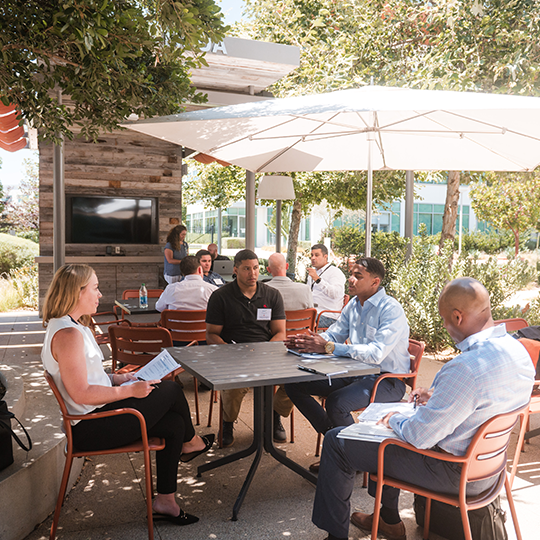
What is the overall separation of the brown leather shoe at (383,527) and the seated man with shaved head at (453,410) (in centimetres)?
38

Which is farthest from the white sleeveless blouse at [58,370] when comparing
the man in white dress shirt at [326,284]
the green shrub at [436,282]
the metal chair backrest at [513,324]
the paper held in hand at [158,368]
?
the green shrub at [436,282]

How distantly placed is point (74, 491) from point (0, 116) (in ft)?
18.3

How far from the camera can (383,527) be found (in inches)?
110

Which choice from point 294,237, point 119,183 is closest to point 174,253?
point 119,183

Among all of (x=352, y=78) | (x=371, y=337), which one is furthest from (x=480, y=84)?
(x=371, y=337)

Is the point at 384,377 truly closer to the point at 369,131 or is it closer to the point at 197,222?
the point at 369,131

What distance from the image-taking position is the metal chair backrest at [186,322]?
15.5 ft

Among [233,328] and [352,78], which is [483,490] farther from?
[352,78]

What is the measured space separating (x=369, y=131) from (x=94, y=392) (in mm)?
3287

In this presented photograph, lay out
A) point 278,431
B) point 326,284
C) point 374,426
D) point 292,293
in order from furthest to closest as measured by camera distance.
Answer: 1. point 326,284
2. point 292,293
3. point 278,431
4. point 374,426

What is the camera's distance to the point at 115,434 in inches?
107

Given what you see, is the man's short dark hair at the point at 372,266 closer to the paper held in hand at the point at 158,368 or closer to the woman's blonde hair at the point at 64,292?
the paper held in hand at the point at 158,368

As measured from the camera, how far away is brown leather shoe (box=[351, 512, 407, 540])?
2.75 meters

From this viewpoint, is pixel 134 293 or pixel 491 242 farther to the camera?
pixel 491 242
